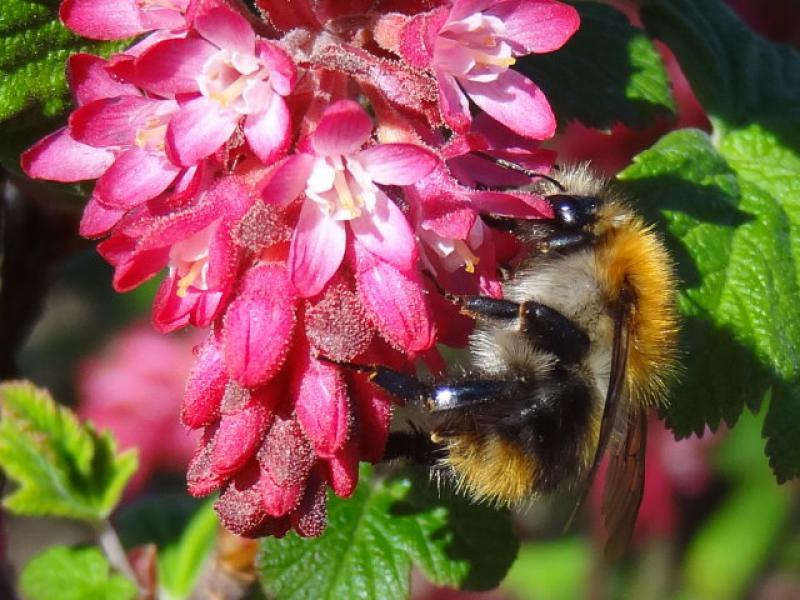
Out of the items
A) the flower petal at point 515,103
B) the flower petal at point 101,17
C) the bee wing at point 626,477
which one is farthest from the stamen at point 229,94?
the bee wing at point 626,477

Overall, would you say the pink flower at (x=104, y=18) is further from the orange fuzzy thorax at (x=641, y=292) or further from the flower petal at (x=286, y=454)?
the orange fuzzy thorax at (x=641, y=292)

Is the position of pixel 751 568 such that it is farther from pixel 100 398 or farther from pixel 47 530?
pixel 47 530

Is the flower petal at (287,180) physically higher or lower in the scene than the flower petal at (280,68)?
lower

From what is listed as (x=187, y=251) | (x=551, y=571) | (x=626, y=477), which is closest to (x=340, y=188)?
(x=187, y=251)

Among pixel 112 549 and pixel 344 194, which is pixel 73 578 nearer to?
pixel 112 549

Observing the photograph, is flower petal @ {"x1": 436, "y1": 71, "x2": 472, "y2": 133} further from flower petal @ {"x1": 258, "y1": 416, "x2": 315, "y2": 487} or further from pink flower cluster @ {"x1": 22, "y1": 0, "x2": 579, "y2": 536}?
flower petal @ {"x1": 258, "y1": 416, "x2": 315, "y2": 487}

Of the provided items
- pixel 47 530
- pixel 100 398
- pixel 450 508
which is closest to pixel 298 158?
pixel 450 508
